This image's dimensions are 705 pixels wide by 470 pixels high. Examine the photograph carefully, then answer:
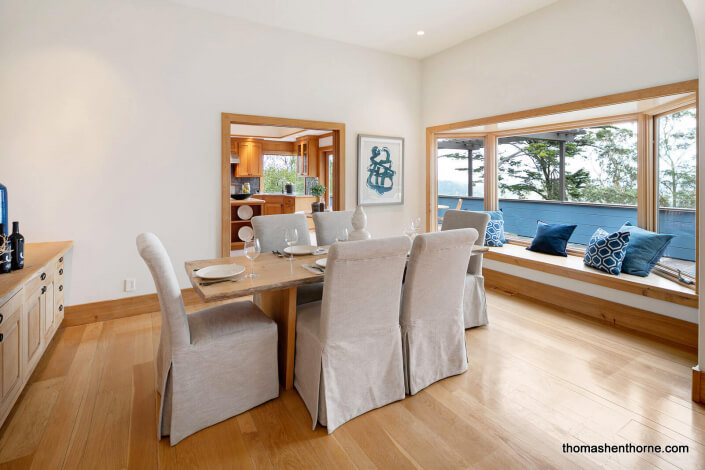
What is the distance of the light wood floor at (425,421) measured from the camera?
1.72 m

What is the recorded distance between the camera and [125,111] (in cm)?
337

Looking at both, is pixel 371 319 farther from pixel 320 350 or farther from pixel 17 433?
pixel 17 433

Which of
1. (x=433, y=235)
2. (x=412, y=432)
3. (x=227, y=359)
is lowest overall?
(x=412, y=432)

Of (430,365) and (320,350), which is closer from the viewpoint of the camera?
(320,350)

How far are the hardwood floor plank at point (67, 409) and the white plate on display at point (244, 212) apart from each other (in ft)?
12.0

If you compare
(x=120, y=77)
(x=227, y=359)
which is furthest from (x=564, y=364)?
(x=120, y=77)

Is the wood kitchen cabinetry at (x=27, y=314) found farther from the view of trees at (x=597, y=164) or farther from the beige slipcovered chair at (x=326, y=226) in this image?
the view of trees at (x=597, y=164)

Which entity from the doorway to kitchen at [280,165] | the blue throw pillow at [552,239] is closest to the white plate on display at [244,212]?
the doorway to kitchen at [280,165]

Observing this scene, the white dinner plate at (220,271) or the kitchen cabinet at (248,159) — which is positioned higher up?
the kitchen cabinet at (248,159)

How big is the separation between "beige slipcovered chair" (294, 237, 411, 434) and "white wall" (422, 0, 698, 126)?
8.98 feet

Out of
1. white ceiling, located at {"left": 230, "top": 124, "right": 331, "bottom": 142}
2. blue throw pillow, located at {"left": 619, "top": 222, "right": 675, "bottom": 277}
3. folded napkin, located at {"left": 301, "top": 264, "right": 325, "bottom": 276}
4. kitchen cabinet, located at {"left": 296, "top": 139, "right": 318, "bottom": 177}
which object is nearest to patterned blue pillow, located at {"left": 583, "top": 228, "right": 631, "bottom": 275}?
blue throw pillow, located at {"left": 619, "top": 222, "right": 675, "bottom": 277}

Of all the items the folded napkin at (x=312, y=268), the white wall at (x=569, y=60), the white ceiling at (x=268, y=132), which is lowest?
the folded napkin at (x=312, y=268)

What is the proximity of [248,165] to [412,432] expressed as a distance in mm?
8823

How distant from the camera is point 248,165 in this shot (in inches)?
381
